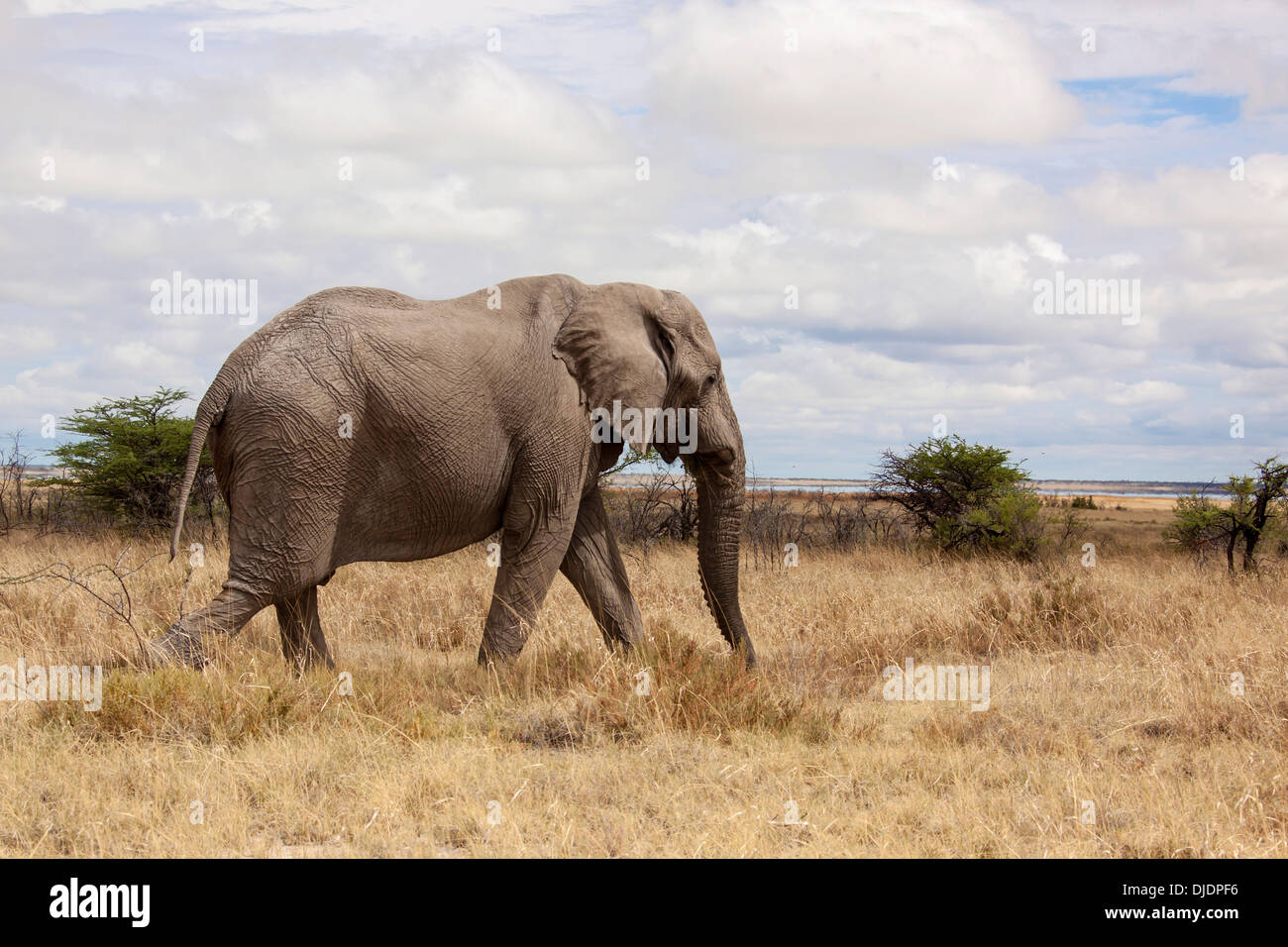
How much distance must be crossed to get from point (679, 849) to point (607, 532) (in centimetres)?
365

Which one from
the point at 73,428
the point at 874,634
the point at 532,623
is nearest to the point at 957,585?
the point at 874,634

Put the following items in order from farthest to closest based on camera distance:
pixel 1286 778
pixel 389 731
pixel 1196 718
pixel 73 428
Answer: pixel 73 428
pixel 1196 718
pixel 389 731
pixel 1286 778

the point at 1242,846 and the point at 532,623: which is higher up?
the point at 532,623

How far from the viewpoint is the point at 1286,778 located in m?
5.79

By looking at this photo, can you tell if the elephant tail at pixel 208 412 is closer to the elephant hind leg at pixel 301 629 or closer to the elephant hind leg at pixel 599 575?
the elephant hind leg at pixel 301 629

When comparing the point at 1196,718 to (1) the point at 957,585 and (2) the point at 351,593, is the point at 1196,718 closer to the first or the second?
(1) the point at 957,585

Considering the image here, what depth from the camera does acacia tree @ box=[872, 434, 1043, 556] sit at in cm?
1630

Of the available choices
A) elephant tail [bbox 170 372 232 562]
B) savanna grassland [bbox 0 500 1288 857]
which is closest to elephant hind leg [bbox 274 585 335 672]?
savanna grassland [bbox 0 500 1288 857]

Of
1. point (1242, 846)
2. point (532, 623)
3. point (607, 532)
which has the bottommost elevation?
point (1242, 846)

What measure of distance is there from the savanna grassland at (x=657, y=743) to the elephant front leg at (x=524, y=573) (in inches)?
10.7

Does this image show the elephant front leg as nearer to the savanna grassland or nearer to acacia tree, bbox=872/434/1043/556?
the savanna grassland

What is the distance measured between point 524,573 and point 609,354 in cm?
150

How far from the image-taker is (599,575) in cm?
805

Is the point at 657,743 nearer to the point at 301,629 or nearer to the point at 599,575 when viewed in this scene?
the point at 599,575
